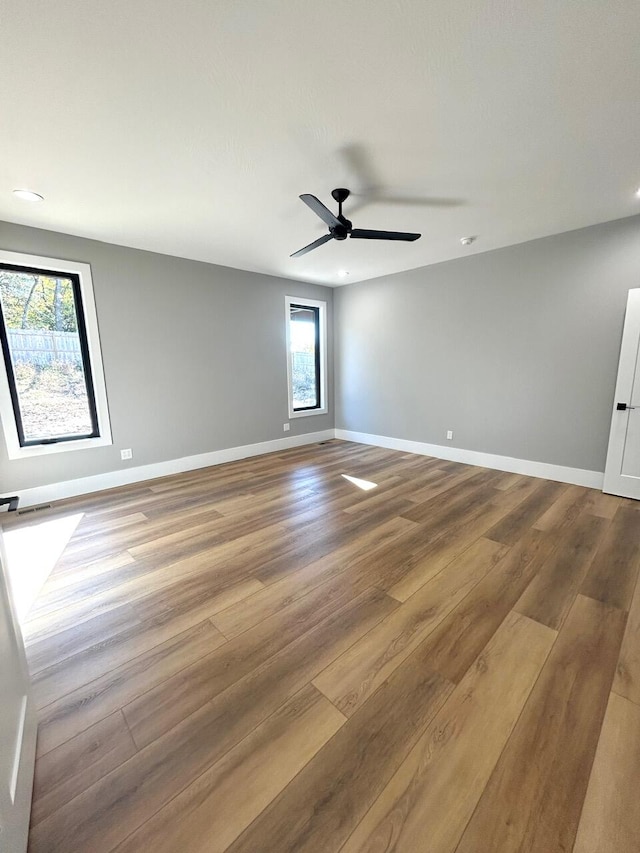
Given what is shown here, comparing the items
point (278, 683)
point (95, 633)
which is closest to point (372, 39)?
point (278, 683)

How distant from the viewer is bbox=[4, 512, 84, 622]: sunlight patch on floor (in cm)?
200

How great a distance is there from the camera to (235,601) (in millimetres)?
1891

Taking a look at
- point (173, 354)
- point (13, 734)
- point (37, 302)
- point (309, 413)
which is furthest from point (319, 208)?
point (309, 413)

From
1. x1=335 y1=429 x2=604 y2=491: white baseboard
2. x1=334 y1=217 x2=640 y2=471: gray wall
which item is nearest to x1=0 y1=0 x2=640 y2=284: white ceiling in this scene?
x1=334 y1=217 x2=640 y2=471: gray wall

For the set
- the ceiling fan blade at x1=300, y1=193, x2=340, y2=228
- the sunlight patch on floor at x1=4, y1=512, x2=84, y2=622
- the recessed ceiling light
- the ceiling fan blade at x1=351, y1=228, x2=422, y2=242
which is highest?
the recessed ceiling light

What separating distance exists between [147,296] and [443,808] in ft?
14.7

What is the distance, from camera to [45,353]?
10.8 ft

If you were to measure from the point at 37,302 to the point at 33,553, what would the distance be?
236cm

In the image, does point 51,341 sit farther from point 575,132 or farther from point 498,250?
point 498,250

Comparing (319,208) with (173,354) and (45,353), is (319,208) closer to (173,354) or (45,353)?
(173,354)

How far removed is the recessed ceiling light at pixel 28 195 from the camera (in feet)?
8.18

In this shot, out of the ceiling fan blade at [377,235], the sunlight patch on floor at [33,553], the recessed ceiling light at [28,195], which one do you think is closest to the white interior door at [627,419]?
the ceiling fan blade at [377,235]

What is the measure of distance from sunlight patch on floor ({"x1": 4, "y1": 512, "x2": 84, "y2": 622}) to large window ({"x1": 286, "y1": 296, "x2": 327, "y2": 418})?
3283mm

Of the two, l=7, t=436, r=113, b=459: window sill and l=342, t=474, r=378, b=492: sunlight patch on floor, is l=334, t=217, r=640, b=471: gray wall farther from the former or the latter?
l=7, t=436, r=113, b=459: window sill
